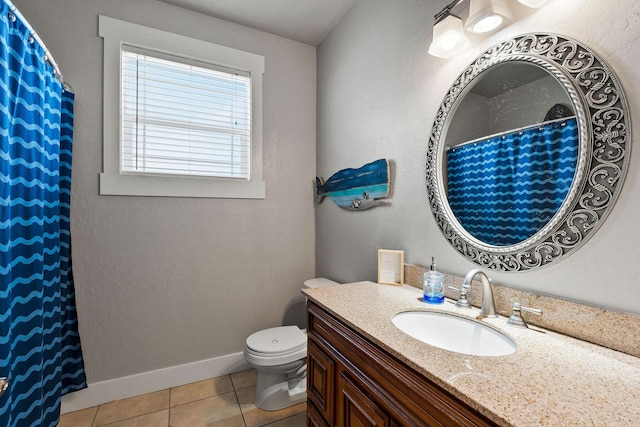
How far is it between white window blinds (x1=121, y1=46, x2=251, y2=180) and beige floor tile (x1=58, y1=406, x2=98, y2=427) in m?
1.57

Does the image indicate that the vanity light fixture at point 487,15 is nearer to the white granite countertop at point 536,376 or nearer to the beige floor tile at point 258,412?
the white granite countertop at point 536,376

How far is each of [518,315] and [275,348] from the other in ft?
4.35

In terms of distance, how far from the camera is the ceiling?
2.03 meters

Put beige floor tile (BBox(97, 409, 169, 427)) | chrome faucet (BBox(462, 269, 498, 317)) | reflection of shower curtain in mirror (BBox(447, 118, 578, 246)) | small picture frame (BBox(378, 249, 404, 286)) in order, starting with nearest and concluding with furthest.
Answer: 1. reflection of shower curtain in mirror (BBox(447, 118, 578, 246))
2. chrome faucet (BBox(462, 269, 498, 317))
3. small picture frame (BBox(378, 249, 404, 286))
4. beige floor tile (BBox(97, 409, 169, 427))

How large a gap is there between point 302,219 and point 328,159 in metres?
0.57

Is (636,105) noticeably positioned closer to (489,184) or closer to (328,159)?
(489,184)

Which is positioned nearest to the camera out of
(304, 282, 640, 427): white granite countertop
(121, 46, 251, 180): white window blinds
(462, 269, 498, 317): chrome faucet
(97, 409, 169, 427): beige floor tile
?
(304, 282, 640, 427): white granite countertop

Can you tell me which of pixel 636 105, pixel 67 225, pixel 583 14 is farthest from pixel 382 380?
pixel 67 225

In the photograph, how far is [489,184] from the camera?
117cm

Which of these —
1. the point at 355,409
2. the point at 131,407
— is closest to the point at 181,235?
the point at 131,407

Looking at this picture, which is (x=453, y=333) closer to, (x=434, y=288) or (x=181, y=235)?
(x=434, y=288)

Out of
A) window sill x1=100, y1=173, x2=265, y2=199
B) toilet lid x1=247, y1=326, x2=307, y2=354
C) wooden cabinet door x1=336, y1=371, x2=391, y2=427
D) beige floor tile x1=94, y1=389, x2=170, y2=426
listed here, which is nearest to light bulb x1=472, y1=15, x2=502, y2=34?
wooden cabinet door x1=336, y1=371, x2=391, y2=427

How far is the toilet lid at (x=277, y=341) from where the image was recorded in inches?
68.8

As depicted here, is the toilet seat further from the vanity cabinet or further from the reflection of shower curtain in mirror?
the reflection of shower curtain in mirror
